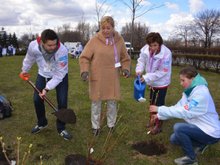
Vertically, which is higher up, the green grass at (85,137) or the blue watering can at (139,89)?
the blue watering can at (139,89)

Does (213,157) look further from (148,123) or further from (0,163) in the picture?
(0,163)

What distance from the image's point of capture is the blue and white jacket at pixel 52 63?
13.0 ft

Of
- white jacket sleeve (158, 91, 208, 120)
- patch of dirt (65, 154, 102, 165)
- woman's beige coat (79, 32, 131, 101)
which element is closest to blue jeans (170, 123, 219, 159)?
white jacket sleeve (158, 91, 208, 120)

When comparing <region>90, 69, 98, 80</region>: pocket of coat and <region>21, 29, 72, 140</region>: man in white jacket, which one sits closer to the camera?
<region>21, 29, 72, 140</region>: man in white jacket

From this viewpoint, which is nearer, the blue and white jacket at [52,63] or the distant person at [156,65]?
the blue and white jacket at [52,63]

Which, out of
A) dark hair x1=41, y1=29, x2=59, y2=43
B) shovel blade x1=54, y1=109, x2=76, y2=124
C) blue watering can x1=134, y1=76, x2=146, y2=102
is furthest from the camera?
blue watering can x1=134, y1=76, x2=146, y2=102

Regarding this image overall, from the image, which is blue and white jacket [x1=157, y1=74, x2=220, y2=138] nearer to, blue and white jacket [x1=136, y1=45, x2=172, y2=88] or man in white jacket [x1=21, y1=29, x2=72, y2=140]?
A: blue and white jacket [x1=136, y1=45, x2=172, y2=88]

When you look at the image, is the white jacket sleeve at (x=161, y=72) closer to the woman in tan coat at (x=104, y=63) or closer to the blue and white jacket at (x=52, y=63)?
the woman in tan coat at (x=104, y=63)

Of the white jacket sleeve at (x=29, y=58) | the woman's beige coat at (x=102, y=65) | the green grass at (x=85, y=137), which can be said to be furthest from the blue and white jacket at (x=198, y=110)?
the white jacket sleeve at (x=29, y=58)

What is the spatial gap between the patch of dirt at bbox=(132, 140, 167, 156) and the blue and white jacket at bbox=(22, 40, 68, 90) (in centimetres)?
138

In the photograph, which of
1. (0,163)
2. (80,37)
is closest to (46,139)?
(0,163)

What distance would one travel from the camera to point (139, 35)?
4138cm

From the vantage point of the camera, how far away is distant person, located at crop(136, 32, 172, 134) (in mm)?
4277

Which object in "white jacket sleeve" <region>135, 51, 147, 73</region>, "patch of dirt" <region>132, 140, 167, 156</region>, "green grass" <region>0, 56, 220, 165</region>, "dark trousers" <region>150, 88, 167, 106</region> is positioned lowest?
"patch of dirt" <region>132, 140, 167, 156</region>
